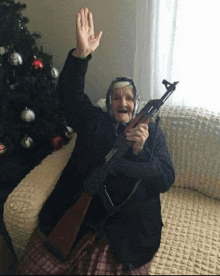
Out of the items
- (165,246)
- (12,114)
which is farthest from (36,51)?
(165,246)

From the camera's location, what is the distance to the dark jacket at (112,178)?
0.99 meters

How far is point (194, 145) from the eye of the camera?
1.30 metres

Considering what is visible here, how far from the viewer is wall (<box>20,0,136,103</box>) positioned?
5.21 ft

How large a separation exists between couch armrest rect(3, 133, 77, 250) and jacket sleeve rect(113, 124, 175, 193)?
0.32 meters

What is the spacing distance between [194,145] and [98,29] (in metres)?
0.97

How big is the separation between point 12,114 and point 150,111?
81 centimetres

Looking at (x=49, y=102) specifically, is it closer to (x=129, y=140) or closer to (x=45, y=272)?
(x=129, y=140)

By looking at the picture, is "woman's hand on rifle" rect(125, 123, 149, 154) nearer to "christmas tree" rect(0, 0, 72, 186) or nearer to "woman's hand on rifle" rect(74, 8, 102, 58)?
"woman's hand on rifle" rect(74, 8, 102, 58)

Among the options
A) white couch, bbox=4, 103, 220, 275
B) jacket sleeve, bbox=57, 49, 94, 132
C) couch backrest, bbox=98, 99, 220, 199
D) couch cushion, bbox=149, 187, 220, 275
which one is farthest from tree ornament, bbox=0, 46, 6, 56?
couch cushion, bbox=149, 187, 220, 275

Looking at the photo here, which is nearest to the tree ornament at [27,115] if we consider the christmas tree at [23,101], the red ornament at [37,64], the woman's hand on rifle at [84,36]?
the christmas tree at [23,101]

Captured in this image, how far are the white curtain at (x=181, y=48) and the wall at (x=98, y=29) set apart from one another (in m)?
0.20

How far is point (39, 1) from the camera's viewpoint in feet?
5.63

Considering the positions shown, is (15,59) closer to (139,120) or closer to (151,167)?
(139,120)

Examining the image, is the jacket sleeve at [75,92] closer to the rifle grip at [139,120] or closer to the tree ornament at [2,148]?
the rifle grip at [139,120]
